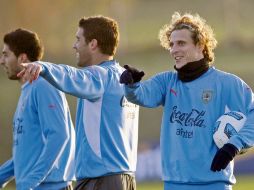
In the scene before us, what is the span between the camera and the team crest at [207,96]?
25.8 ft

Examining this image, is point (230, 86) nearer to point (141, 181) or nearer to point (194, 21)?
point (194, 21)

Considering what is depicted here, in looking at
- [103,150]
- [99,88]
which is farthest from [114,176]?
[99,88]

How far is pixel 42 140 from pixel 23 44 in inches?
41.1

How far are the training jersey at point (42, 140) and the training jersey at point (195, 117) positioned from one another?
1.01 m

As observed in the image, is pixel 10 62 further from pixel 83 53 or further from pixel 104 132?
pixel 104 132

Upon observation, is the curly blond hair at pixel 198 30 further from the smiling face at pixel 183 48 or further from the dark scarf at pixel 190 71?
the dark scarf at pixel 190 71

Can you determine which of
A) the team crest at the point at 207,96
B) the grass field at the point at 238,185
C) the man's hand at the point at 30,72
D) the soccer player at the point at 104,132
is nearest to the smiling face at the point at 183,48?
the team crest at the point at 207,96

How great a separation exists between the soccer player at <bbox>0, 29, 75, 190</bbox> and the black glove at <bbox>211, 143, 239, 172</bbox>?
5.05ft

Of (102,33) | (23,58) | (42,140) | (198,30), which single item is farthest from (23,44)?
(198,30)

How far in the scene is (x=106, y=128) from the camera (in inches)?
338

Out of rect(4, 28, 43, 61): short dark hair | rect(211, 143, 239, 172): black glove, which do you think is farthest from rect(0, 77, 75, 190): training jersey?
rect(211, 143, 239, 172): black glove

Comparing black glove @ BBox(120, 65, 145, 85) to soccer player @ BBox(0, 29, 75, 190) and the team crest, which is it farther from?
soccer player @ BBox(0, 29, 75, 190)

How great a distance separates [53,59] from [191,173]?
26098 millimetres

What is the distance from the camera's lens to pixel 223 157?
7.52 m
